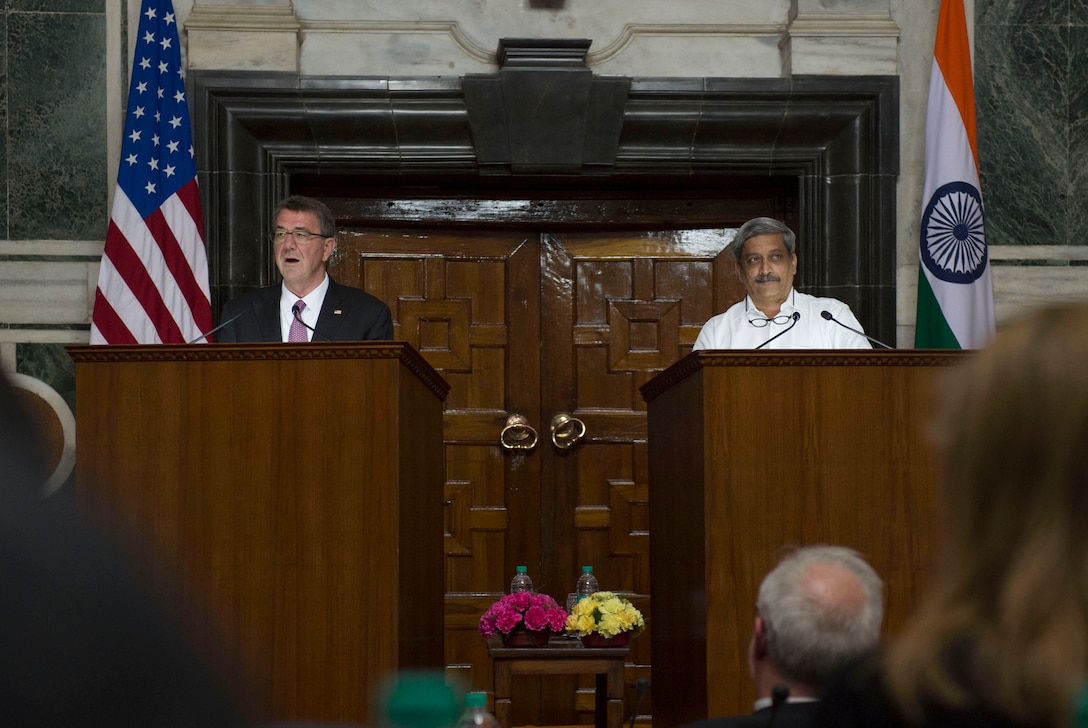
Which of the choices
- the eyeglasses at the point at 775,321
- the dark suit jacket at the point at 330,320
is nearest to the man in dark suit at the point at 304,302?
the dark suit jacket at the point at 330,320

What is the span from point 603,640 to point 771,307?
4.65 feet

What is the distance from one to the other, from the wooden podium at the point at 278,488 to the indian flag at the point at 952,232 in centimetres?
355

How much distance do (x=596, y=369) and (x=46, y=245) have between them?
110 inches

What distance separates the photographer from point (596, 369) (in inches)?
293

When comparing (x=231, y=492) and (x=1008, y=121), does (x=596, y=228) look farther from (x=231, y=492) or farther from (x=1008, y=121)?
(x=231, y=492)

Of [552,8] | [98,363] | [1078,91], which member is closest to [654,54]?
[552,8]

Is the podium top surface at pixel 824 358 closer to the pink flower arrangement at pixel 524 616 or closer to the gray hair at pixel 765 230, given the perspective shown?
the gray hair at pixel 765 230

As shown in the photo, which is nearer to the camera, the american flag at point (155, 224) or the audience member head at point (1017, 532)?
the audience member head at point (1017, 532)

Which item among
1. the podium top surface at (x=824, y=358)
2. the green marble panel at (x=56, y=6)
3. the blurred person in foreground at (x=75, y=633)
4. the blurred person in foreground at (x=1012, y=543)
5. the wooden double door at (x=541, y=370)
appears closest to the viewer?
the blurred person in foreground at (x=75, y=633)

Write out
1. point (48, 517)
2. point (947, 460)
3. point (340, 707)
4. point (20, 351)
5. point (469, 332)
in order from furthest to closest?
point (469, 332) → point (20, 351) → point (340, 707) → point (947, 460) → point (48, 517)

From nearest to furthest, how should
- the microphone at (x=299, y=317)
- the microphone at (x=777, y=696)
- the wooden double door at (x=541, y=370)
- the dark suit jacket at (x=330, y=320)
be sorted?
the microphone at (x=777, y=696), the microphone at (x=299, y=317), the dark suit jacket at (x=330, y=320), the wooden double door at (x=541, y=370)

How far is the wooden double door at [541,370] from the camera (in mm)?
7352

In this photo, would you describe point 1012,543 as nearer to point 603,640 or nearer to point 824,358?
point 824,358

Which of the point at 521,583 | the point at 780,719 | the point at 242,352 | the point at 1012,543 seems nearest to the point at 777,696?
the point at 780,719
